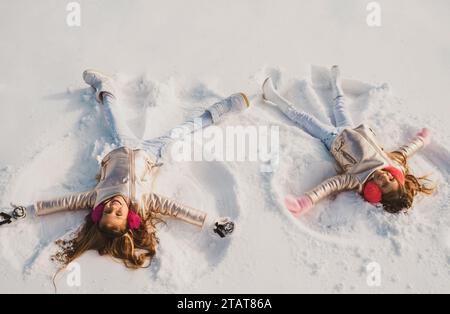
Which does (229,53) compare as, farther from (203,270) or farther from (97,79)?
(203,270)

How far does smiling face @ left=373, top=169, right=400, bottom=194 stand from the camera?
370cm

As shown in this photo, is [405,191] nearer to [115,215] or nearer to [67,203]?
[115,215]

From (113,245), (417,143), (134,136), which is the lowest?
(113,245)

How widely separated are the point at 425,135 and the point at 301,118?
1.09 metres

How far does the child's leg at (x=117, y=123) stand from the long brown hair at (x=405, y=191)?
6.76 ft

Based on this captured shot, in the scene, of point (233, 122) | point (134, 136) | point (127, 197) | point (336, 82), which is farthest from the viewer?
point (336, 82)

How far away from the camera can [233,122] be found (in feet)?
14.2

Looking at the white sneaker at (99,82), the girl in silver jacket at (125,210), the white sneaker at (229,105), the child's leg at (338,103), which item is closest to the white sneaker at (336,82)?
the child's leg at (338,103)

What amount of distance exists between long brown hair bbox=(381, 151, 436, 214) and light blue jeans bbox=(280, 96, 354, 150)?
494 millimetres

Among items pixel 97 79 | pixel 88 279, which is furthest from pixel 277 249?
pixel 97 79

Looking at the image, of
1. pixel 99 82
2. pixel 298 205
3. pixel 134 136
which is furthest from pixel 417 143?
pixel 99 82

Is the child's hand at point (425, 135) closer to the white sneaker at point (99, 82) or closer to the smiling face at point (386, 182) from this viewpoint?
the smiling face at point (386, 182)

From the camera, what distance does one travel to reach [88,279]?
323 cm
